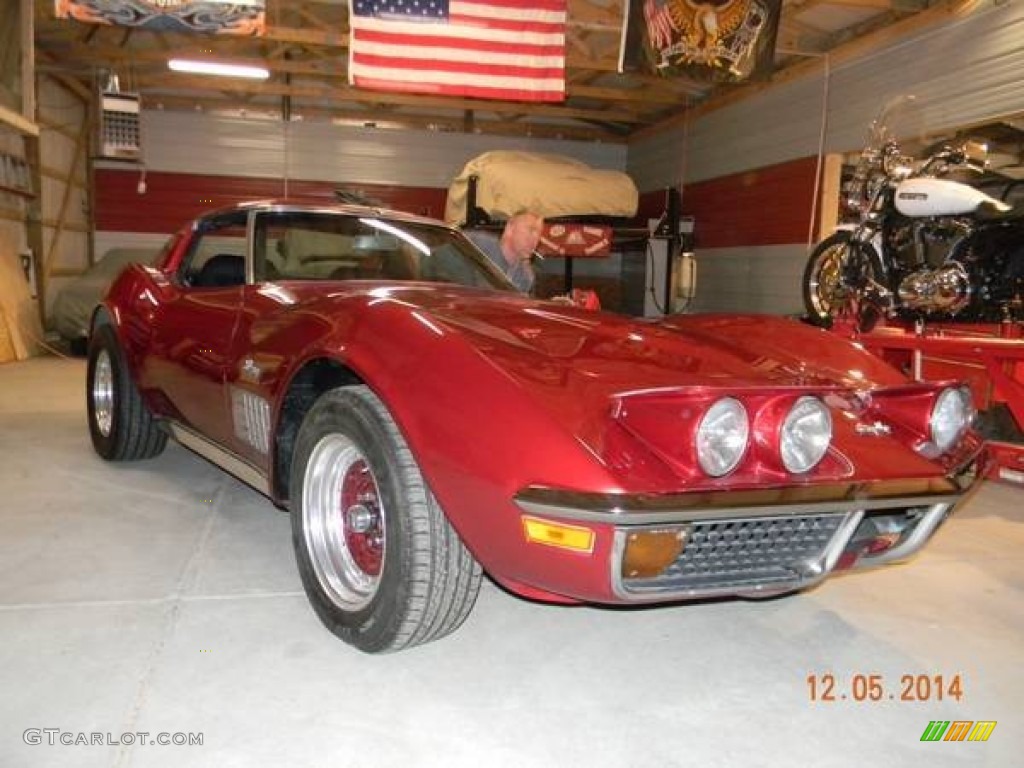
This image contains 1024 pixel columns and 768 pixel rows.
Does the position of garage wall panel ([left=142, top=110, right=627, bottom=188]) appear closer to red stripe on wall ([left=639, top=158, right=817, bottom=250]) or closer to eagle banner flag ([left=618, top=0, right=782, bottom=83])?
red stripe on wall ([left=639, top=158, right=817, bottom=250])

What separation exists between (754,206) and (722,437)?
398 inches

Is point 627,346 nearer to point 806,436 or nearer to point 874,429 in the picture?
point 806,436

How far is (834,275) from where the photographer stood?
6.71 metres

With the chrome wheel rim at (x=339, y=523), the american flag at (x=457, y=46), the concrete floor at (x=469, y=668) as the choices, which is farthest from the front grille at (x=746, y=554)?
the american flag at (x=457, y=46)

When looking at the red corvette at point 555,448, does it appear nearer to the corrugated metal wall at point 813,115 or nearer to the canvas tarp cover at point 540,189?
the corrugated metal wall at point 813,115

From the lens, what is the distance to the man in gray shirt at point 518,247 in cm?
489

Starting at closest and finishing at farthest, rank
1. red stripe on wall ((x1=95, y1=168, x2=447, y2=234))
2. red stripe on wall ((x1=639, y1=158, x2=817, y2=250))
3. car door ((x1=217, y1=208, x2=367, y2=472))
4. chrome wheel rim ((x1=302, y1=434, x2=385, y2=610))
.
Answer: chrome wheel rim ((x1=302, y1=434, x2=385, y2=610))
car door ((x1=217, y1=208, x2=367, y2=472))
red stripe on wall ((x1=639, y1=158, x2=817, y2=250))
red stripe on wall ((x1=95, y1=168, x2=447, y2=234))

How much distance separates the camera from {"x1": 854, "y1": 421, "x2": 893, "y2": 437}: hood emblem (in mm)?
2043

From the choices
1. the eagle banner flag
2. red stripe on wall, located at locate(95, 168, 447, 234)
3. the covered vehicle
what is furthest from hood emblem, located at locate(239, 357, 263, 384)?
red stripe on wall, located at locate(95, 168, 447, 234)

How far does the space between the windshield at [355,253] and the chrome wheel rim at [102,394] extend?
1.58m

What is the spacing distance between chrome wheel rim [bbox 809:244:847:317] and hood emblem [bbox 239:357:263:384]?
526 centimetres

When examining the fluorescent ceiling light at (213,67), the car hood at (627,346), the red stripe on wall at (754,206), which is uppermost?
the fluorescent ceiling light at (213,67)

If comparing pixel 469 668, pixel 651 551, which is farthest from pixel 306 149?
pixel 651 551

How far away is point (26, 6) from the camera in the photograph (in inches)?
291
